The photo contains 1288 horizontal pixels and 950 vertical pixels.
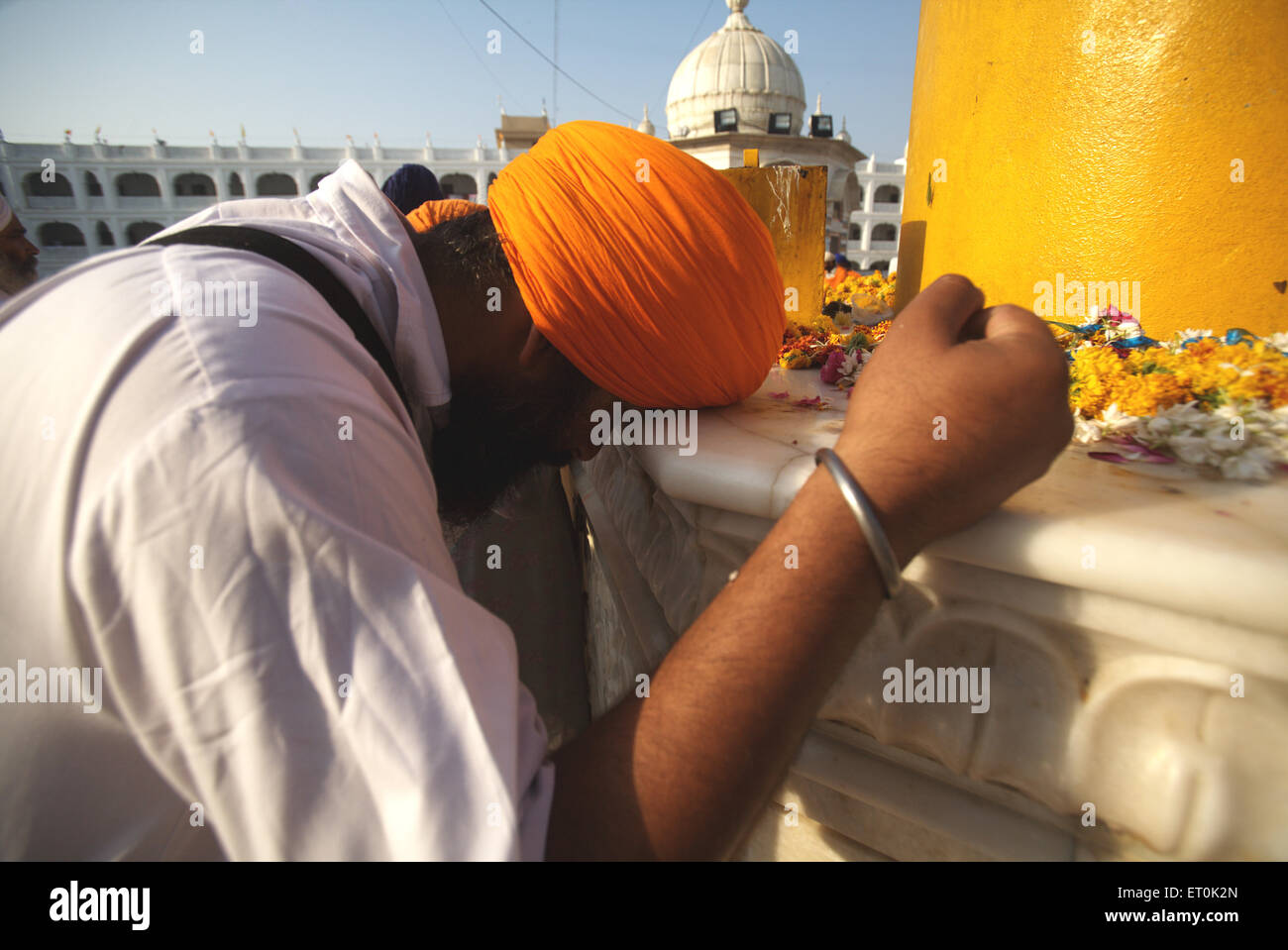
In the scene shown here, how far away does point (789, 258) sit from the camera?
2.90 meters

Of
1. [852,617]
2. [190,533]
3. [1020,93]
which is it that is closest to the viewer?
[190,533]

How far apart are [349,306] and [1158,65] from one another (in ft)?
6.67

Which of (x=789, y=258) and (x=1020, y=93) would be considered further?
(x=789, y=258)

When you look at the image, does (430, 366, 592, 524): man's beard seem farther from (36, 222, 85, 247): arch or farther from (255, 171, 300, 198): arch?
(36, 222, 85, 247): arch

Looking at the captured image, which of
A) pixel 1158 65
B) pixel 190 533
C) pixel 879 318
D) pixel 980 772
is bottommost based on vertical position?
pixel 980 772

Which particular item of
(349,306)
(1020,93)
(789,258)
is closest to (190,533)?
(349,306)

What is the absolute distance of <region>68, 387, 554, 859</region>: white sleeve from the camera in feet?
2.09

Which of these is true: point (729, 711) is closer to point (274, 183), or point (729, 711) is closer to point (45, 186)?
point (274, 183)

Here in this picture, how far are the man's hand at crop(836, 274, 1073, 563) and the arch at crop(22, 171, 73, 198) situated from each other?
40991 millimetres

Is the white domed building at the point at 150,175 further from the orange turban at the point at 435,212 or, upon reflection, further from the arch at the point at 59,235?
the orange turban at the point at 435,212

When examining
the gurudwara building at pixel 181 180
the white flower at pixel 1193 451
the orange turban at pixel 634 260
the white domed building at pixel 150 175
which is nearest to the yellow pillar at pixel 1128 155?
the white flower at pixel 1193 451

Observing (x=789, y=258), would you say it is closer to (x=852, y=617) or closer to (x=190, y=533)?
(x=852, y=617)

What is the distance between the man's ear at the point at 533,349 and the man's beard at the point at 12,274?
483 centimetres

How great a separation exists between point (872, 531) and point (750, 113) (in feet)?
71.1
